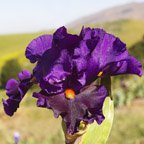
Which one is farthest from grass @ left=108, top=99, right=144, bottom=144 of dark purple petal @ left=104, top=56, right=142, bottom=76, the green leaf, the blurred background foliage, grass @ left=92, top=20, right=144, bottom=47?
grass @ left=92, top=20, right=144, bottom=47

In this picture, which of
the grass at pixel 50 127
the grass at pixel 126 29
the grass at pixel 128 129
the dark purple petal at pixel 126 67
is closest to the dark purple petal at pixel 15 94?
the dark purple petal at pixel 126 67

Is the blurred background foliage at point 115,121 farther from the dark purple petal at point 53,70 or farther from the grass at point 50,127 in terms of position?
the dark purple petal at point 53,70

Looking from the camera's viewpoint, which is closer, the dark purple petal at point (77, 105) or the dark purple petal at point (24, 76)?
the dark purple petal at point (77, 105)

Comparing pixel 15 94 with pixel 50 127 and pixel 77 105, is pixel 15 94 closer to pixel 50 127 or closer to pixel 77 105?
pixel 77 105

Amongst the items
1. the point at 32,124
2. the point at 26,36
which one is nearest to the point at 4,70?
the point at 32,124

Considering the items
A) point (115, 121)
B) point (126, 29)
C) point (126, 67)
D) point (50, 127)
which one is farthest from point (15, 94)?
point (126, 29)

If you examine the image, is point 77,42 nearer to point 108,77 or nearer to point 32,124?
point 108,77
